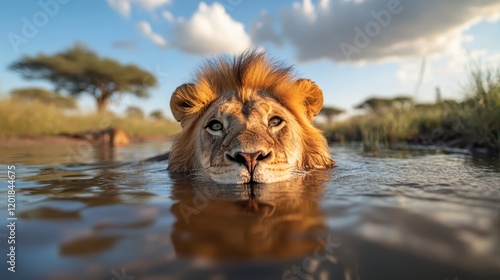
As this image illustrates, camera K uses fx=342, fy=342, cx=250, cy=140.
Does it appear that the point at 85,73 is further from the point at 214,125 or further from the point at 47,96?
the point at 214,125

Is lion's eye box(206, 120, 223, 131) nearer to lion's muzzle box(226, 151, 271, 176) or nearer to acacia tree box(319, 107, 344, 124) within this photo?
lion's muzzle box(226, 151, 271, 176)

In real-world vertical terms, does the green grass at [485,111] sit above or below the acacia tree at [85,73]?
below

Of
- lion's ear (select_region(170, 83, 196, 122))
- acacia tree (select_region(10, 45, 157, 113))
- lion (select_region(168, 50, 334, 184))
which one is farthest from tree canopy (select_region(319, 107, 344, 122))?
lion's ear (select_region(170, 83, 196, 122))

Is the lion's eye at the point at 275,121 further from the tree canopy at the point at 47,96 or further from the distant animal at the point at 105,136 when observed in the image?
the tree canopy at the point at 47,96

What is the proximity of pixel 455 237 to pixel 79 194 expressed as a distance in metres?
2.36

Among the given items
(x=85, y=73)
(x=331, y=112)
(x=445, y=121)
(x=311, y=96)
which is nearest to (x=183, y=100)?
(x=311, y=96)

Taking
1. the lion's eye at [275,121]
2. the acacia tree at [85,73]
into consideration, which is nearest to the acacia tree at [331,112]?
the acacia tree at [85,73]

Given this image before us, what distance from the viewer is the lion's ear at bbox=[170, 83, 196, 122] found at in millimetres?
4094

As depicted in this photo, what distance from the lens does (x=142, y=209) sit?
6.22 ft

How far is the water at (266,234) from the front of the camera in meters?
1.10

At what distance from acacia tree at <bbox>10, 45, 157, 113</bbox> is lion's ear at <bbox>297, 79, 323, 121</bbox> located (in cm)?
2824

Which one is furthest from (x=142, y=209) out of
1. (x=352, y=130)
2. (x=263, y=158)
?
(x=352, y=130)

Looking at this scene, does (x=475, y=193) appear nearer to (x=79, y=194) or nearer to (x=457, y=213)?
(x=457, y=213)

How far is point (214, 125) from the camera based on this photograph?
3.50 meters
